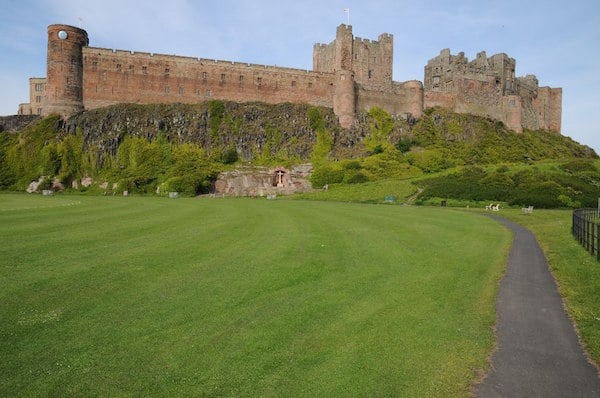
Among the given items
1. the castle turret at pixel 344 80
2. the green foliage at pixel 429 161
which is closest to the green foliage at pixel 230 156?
the castle turret at pixel 344 80

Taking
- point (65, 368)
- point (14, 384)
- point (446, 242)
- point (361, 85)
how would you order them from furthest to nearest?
point (361, 85), point (446, 242), point (65, 368), point (14, 384)

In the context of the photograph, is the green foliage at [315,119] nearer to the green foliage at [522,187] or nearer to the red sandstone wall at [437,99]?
the green foliage at [522,187]

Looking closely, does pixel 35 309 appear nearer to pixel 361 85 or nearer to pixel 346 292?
pixel 346 292

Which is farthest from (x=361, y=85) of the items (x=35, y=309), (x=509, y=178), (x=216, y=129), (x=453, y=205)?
(x=35, y=309)

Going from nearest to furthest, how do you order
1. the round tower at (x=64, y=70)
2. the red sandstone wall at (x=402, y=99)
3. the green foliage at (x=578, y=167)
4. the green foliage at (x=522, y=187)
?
the green foliage at (x=522, y=187)
the green foliage at (x=578, y=167)
the round tower at (x=64, y=70)
the red sandstone wall at (x=402, y=99)

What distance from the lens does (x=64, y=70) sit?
53312 mm

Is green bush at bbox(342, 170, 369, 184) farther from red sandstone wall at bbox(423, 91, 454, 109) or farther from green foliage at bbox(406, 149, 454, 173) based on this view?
red sandstone wall at bbox(423, 91, 454, 109)

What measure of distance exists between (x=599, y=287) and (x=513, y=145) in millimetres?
65953

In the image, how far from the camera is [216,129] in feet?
191

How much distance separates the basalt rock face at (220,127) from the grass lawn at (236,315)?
136ft

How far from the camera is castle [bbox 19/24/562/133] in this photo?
5447cm

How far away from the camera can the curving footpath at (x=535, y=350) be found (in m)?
6.16

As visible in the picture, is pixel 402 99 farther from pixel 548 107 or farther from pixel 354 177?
pixel 548 107

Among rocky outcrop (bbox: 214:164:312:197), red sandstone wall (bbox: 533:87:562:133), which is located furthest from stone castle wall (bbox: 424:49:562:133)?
rocky outcrop (bbox: 214:164:312:197)
